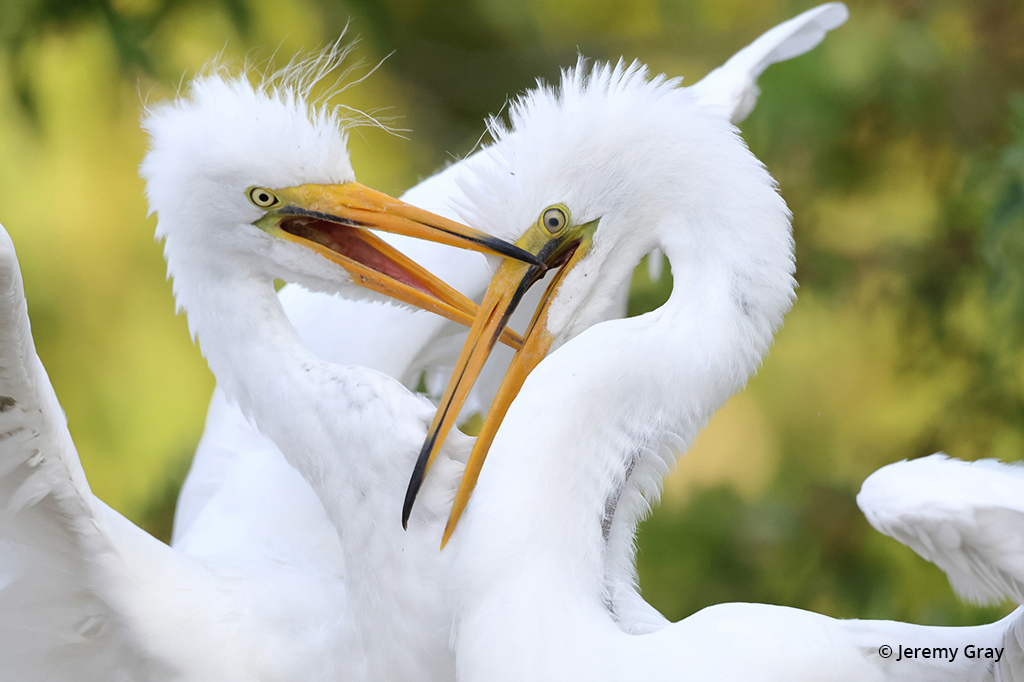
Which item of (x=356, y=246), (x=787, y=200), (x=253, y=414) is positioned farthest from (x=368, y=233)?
(x=787, y=200)

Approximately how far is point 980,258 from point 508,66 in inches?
51.0

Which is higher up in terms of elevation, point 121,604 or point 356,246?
point 356,246

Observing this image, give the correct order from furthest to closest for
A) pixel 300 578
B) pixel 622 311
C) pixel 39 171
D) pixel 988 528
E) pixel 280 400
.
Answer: pixel 39 171
pixel 622 311
pixel 300 578
pixel 280 400
pixel 988 528

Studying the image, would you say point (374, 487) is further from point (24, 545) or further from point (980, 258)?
point (980, 258)

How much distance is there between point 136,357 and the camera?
2.31 meters

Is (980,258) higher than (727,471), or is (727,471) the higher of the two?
(980,258)

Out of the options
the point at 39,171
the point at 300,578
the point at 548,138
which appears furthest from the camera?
the point at 39,171

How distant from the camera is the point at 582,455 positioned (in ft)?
2.81

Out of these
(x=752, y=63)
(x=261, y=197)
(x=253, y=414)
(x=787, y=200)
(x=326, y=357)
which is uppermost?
(x=261, y=197)

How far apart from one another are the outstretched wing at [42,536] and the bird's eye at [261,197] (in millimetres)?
275

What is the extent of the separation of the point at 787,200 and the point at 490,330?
174 centimetres

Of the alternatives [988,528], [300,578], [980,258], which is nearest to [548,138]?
[988,528]

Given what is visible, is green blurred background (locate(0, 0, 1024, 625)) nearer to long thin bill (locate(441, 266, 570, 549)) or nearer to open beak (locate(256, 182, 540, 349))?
open beak (locate(256, 182, 540, 349))

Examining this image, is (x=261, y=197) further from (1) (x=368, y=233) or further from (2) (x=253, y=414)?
(2) (x=253, y=414)
